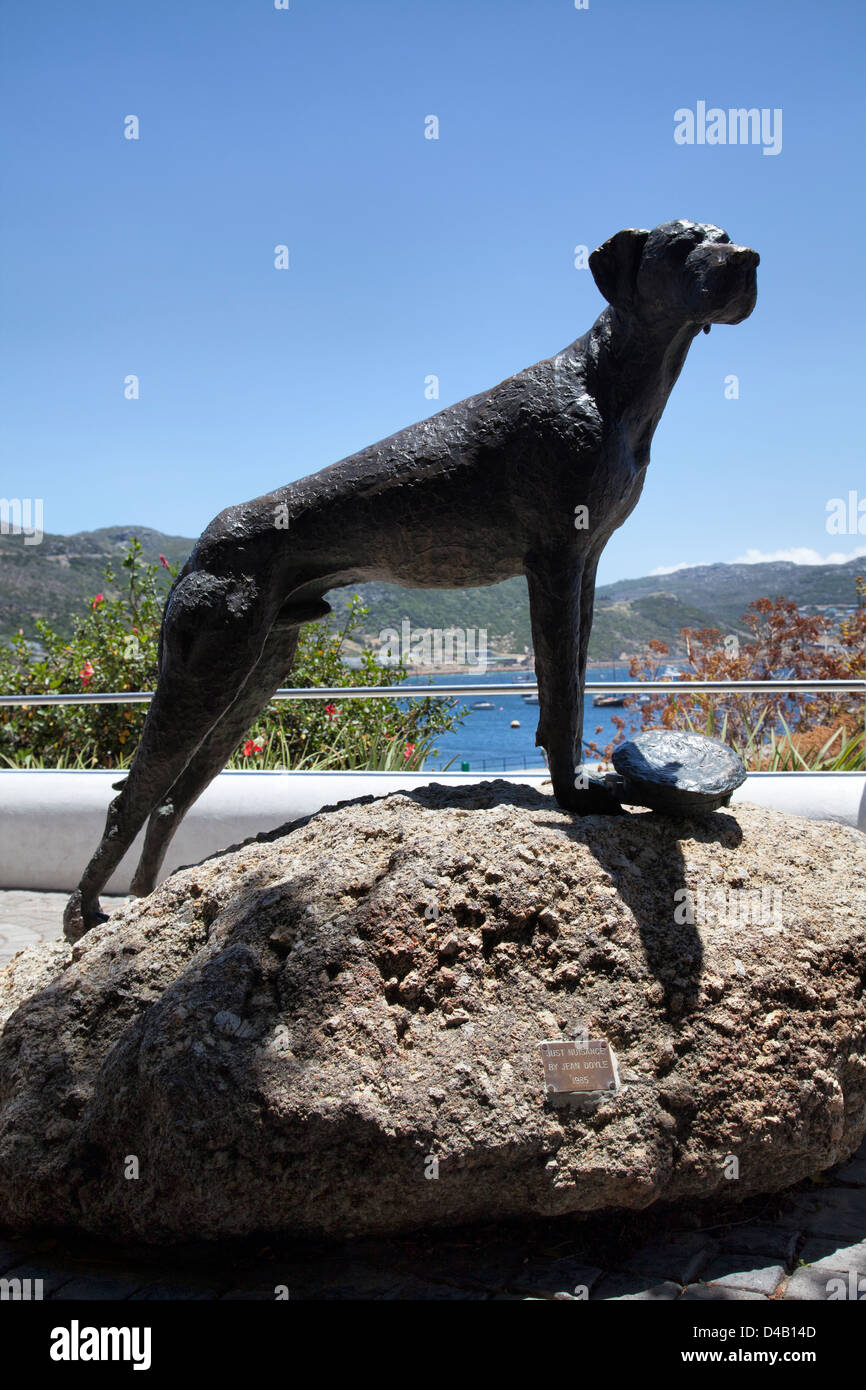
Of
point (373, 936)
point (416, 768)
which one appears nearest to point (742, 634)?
point (416, 768)

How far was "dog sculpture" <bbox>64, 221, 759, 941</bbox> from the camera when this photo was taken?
300cm

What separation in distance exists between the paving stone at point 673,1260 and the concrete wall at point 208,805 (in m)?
3.10

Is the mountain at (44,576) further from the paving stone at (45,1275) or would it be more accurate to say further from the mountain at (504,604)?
the paving stone at (45,1275)

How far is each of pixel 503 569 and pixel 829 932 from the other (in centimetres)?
151

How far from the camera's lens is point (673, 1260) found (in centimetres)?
244

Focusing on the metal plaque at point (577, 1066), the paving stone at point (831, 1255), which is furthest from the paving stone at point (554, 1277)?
the paving stone at point (831, 1255)

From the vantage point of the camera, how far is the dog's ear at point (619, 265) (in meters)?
2.97

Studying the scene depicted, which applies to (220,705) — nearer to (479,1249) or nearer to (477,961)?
(477,961)

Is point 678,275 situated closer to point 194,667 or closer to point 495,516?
point 495,516

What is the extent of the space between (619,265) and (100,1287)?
3.13m

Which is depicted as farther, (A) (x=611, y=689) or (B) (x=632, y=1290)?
(A) (x=611, y=689)

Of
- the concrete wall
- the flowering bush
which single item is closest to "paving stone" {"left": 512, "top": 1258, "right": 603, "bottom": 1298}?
the concrete wall

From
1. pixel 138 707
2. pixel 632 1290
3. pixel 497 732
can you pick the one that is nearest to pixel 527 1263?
pixel 632 1290
